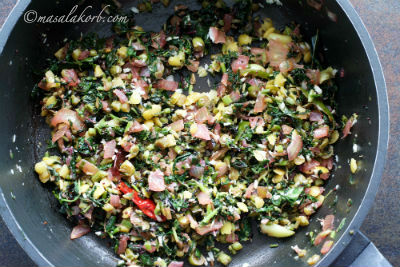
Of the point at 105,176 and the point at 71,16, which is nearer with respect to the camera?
the point at 105,176

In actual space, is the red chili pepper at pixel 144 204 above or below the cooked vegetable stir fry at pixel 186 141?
below

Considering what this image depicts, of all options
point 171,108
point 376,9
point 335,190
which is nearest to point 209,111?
point 171,108

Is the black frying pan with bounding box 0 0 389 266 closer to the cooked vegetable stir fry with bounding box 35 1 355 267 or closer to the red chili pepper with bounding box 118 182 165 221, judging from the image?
the cooked vegetable stir fry with bounding box 35 1 355 267

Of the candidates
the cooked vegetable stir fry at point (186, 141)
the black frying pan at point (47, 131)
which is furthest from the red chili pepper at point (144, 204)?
the black frying pan at point (47, 131)

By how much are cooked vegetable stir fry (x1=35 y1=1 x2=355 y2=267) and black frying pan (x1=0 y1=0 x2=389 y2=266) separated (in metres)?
0.08

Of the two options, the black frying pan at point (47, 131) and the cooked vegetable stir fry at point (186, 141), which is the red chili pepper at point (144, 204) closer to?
the cooked vegetable stir fry at point (186, 141)

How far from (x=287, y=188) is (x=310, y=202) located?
16cm

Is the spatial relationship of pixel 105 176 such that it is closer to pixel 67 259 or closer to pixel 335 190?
pixel 67 259

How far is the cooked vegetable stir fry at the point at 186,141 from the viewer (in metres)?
2.66

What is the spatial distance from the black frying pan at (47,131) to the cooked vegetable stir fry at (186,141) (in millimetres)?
80

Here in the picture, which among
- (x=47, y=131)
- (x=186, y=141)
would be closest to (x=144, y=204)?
(x=186, y=141)

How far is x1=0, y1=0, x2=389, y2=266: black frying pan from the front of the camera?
2295 millimetres

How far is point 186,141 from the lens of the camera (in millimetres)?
2766

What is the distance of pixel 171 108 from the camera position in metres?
2.86
